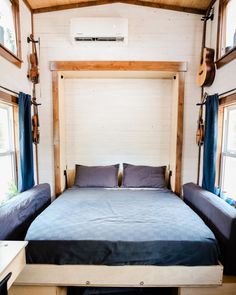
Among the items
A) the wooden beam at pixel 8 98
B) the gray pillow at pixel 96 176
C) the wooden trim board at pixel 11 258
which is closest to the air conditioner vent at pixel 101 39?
the wooden beam at pixel 8 98

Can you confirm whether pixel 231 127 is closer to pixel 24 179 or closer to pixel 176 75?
pixel 176 75

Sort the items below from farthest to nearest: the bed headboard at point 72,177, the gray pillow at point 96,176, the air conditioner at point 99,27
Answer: the bed headboard at point 72,177 < the gray pillow at point 96,176 < the air conditioner at point 99,27

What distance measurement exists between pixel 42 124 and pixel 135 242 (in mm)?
2072

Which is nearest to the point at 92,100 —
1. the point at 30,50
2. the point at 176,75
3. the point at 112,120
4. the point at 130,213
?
the point at 112,120

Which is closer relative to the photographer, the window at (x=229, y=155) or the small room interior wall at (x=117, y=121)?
the window at (x=229, y=155)

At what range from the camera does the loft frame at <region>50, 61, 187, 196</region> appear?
106 inches

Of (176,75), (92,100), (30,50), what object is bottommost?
(92,100)

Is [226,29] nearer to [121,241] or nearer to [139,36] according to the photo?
[139,36]

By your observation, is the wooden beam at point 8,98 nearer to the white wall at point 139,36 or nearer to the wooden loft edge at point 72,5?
the white wall at point 139,36

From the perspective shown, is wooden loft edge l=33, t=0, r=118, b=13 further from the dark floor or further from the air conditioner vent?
the dark floor

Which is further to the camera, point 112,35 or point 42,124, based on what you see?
point 42,124

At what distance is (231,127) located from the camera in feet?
7.58

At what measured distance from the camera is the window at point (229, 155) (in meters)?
2.25

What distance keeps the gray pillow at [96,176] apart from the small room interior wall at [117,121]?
0.19m
